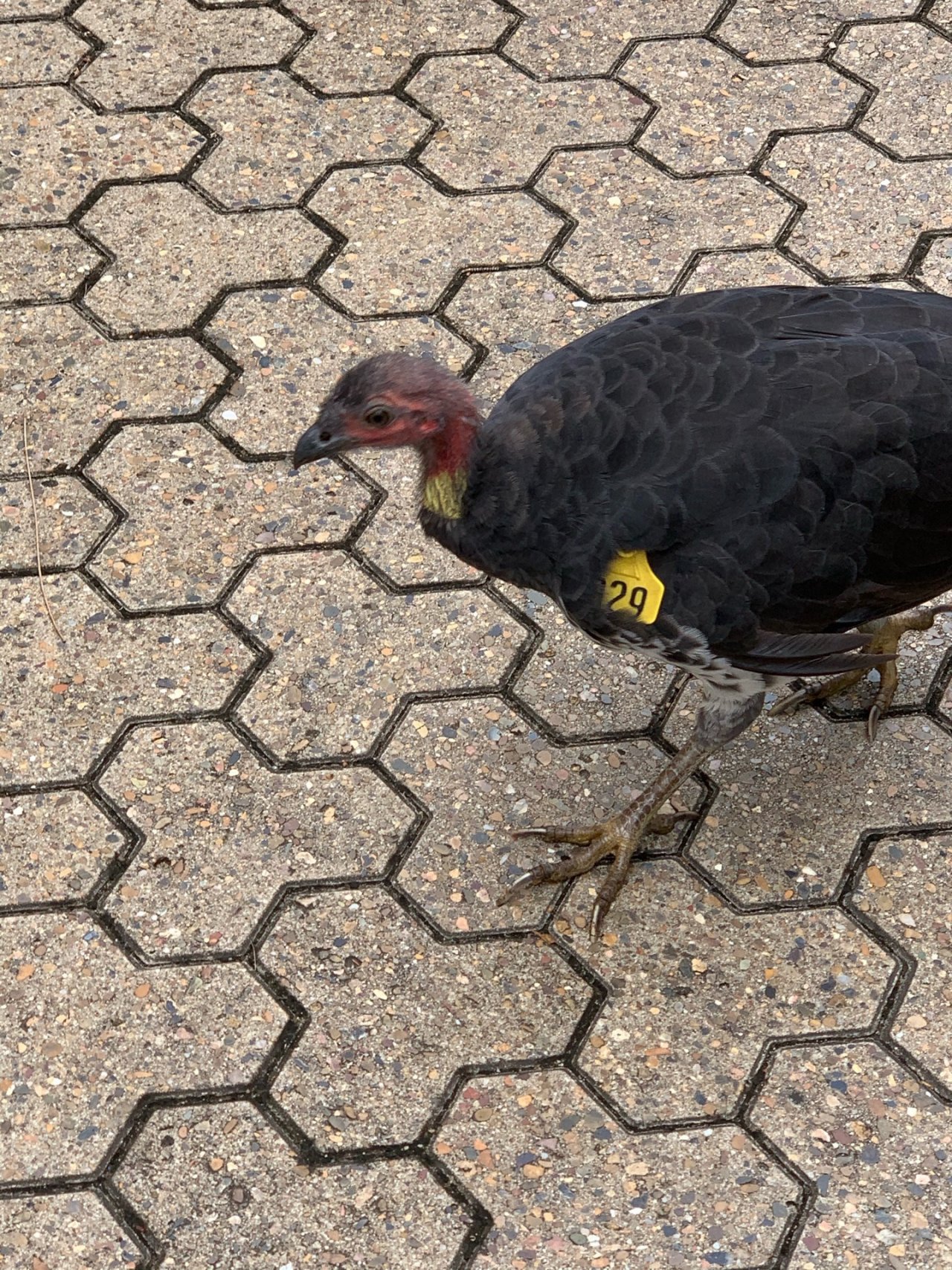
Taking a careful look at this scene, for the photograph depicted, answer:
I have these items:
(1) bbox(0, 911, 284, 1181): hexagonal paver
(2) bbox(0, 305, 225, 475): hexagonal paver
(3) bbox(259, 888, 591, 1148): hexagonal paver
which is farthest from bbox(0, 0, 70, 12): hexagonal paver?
(3) bbox(259, 888, 591, 1148): hexagonal paver

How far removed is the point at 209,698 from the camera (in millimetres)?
3953

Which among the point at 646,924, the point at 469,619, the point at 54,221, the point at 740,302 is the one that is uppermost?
the point at 740,302

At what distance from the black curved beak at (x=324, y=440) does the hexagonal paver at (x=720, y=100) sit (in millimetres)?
2217

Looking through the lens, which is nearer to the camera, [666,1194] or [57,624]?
[666,1194]

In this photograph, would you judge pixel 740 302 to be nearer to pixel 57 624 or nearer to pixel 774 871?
pixel 774 871

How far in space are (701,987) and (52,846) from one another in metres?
1.52

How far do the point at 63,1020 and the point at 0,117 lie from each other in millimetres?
3250

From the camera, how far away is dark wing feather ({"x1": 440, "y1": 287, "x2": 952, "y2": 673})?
320 cm

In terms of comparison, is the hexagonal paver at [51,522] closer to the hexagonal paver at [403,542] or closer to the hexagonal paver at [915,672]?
the hexagonal paver at [403,542]

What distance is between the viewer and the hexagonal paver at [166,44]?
5363mm

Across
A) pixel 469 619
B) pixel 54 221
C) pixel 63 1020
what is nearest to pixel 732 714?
pixel 469 619

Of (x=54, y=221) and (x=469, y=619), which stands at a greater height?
(x=54, y=221)

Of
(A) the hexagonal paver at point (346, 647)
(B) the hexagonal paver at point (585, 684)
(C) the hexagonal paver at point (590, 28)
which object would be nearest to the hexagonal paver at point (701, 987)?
(B) the hexagonal paver at point (585, 684)

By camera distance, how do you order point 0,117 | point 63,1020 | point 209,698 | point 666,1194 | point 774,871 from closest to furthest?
point 666,1194 → point 63,1020 → point 774,871 → point 209,698 → point 0,117
